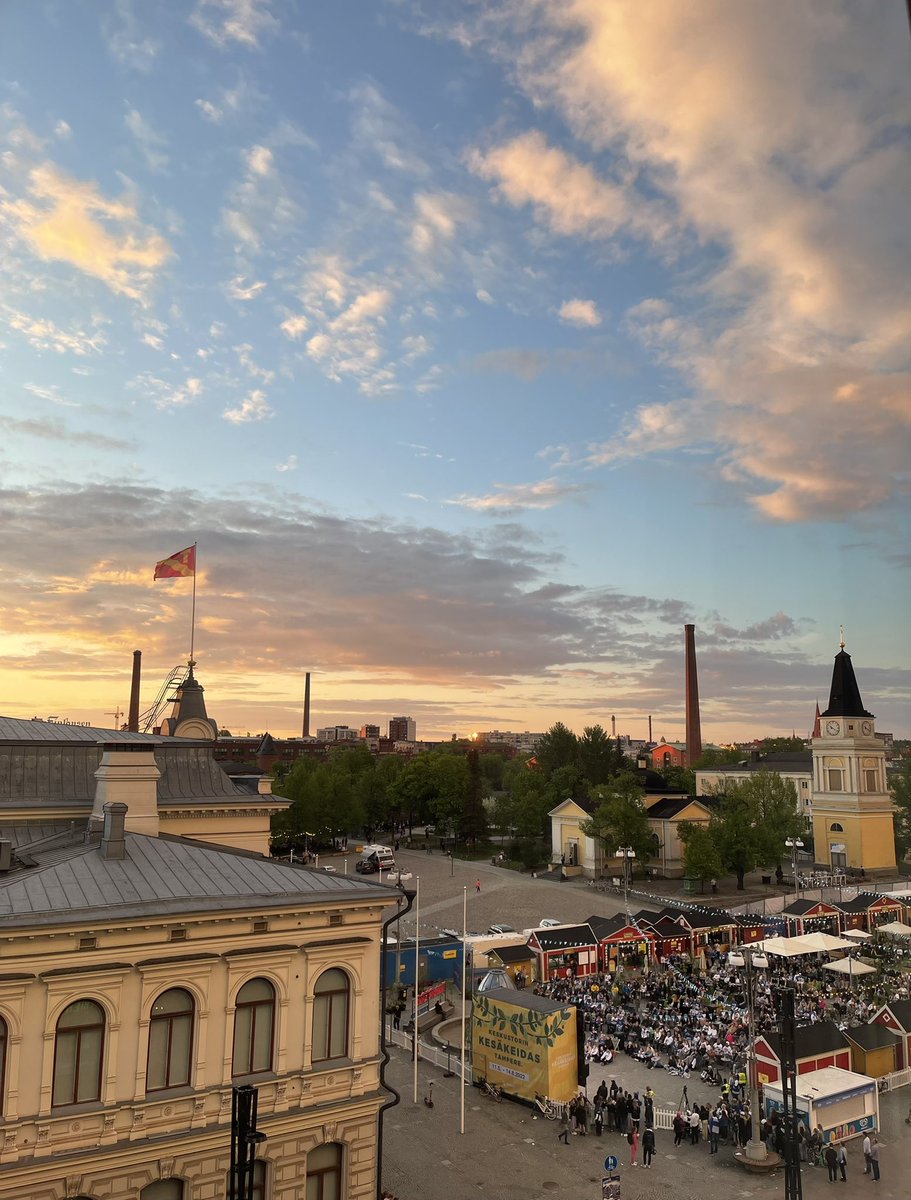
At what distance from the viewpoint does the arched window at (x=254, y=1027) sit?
19.1 meters

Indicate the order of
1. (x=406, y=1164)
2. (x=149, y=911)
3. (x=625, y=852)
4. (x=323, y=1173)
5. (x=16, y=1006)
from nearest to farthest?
(x=16, y=1006) < (x=149, y=911) < (x=323, y=1173) < (x=406, y=1164) < (x=625, y=852)

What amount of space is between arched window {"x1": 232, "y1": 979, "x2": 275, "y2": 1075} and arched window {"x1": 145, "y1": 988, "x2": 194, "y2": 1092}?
1015 mm

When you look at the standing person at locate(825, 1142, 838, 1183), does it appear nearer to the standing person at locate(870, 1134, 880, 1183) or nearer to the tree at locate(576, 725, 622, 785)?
the standing person at locate(870, 1134, 880, 1183)

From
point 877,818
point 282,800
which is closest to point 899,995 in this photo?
point 282,800

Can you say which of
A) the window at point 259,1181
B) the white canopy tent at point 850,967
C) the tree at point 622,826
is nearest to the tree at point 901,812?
the tree at point 622,826

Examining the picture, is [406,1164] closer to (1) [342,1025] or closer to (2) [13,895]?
(1) [342,1025]

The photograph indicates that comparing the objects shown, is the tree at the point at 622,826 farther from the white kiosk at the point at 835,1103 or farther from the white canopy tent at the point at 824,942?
the white kiosk at the point at 835,1103

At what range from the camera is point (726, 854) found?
70.1m

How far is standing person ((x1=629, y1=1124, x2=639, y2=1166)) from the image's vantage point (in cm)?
2628

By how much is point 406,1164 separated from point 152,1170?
10.5 metres

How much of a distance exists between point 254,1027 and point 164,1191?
3469 millimetres

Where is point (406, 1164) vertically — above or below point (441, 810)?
below

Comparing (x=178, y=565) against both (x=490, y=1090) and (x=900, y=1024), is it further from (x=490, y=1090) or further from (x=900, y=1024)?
(x=900, y=1024)

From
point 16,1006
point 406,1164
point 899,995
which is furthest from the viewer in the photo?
point 899,995
